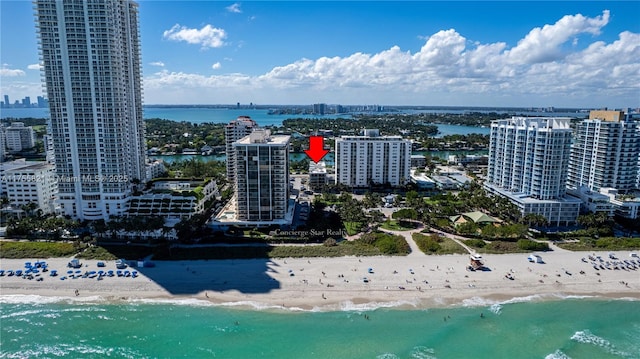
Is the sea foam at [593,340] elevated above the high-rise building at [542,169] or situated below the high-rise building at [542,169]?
below

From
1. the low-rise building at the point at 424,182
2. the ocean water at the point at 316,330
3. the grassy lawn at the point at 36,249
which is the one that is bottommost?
the ocean water at the point at 316,330

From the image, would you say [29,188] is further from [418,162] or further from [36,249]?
[418,162]

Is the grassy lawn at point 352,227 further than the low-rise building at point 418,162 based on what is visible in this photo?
No

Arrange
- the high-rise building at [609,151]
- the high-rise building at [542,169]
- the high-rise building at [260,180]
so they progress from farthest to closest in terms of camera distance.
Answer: the high-rise building at [609,151], the high-rise building at [542,169], the high-rise building at [260,180]

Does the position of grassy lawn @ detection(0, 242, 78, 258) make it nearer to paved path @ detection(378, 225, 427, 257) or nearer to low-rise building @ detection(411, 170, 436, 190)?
paved path @ detection(378, 225, 427, 257)

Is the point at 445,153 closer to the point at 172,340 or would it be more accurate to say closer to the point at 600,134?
the point at 600,134

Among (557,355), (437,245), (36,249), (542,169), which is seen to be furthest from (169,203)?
(542,169)

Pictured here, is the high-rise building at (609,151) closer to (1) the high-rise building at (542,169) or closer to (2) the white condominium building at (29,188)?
(1) the high-rise building at (542,169)

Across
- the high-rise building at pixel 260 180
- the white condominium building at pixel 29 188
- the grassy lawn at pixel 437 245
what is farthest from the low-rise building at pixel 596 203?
the white condominium building at pixel 29 188

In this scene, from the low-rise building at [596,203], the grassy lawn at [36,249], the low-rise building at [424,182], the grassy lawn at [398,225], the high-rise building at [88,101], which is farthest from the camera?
the low-rise building at [424,182]
